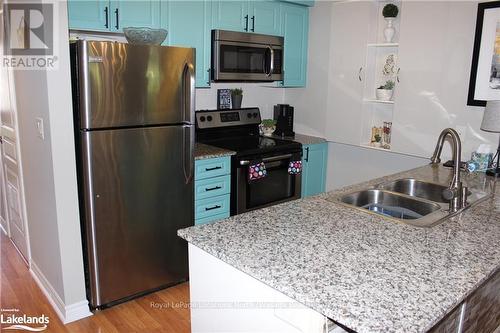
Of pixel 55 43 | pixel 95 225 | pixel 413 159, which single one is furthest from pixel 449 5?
pixel 95 225

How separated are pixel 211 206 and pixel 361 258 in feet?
6.01

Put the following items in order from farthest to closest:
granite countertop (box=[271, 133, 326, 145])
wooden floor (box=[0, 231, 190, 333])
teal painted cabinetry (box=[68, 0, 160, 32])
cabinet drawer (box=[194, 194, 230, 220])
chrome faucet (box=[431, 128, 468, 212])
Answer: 1. granite countertop (box=[271, 133, 326, 145])
2. cabinet drawer (box=[194, 194, 230, 220])
3. teal painted cabinetry (box=[68, 0, 160, 32])
4. wooden floor (box=[0, 231, 190, 333])
5. chrome faucet (box=[431, 128, 468, 212])

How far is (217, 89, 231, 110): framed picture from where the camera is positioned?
374 cm

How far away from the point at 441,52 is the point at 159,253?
245cm

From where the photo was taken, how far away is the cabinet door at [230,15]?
321 cm

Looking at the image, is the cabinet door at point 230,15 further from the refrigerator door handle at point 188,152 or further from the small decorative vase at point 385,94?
the small decorative vase at point 385,94

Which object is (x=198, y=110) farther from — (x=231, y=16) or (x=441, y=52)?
(x=441, y=52)

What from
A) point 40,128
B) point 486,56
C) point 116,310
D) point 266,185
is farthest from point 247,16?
point 116,310

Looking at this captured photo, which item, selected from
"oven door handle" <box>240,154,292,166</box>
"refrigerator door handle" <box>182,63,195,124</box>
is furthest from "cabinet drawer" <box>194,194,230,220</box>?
"refrigerator door handle" <box>182,63,195,124</box>

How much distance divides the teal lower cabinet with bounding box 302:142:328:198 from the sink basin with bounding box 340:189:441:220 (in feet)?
5.22

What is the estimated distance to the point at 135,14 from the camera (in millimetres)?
2736

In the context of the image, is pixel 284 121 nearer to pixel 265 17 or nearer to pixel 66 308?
pixel 265 17

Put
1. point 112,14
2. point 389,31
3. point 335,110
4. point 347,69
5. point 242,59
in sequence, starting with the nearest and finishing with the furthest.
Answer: point 112,14 → point 389,31 → point 242,59 → point 347,69 → point 335,110

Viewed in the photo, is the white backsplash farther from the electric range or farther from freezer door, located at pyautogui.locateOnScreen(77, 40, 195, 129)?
freezer door, located at pyautogui.locateOnScreen(77, 40, 195, 129)
